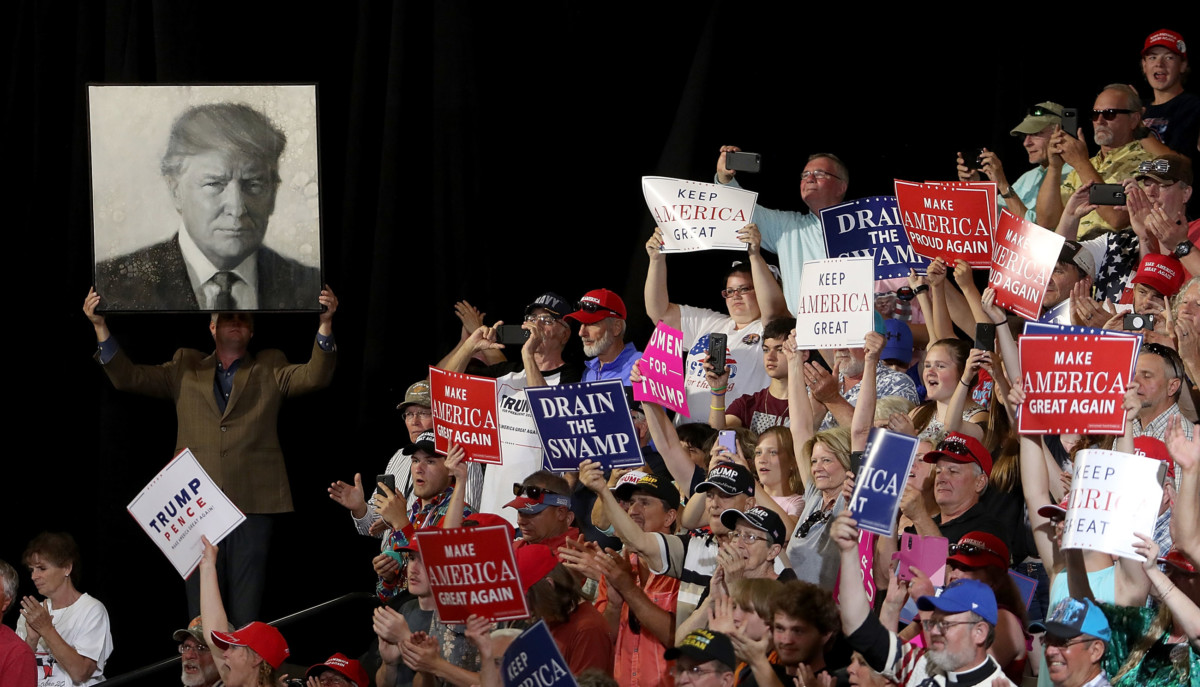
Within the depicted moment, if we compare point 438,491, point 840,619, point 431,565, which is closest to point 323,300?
point 438,491

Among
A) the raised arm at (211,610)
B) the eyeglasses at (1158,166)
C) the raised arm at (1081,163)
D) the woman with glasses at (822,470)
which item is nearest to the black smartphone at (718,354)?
the woman with glasses at (822,470)

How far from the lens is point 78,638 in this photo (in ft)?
24.5

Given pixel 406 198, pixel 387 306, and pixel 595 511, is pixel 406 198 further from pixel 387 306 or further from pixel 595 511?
pixel 595 511

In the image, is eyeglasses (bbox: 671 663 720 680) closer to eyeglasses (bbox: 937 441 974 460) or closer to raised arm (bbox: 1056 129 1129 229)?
eyeglasses (bbox: 937 441 974 460)

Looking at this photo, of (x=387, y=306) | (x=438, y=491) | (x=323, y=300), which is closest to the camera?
(x=438, y=491)

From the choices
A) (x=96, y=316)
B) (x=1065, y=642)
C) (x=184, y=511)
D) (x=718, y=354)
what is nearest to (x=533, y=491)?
(x=718, y=354)

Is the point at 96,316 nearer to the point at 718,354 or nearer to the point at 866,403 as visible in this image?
the point at 718,354

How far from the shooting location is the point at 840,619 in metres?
4.89

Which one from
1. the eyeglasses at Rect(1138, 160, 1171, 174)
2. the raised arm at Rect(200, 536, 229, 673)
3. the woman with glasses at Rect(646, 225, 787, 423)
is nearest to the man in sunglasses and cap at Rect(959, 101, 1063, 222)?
the eyeglasses at Rect(1138, 160, 1171, 174)

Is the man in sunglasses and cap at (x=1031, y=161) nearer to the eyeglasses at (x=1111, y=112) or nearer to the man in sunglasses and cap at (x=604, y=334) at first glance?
the eyeglasses at (x=1111, y=112)

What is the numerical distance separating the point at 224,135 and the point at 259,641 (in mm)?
3162

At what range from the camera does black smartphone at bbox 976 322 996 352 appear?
592 centimetres

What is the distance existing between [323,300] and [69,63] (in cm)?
303

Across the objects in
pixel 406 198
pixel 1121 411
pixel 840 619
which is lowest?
pixel 840 619
